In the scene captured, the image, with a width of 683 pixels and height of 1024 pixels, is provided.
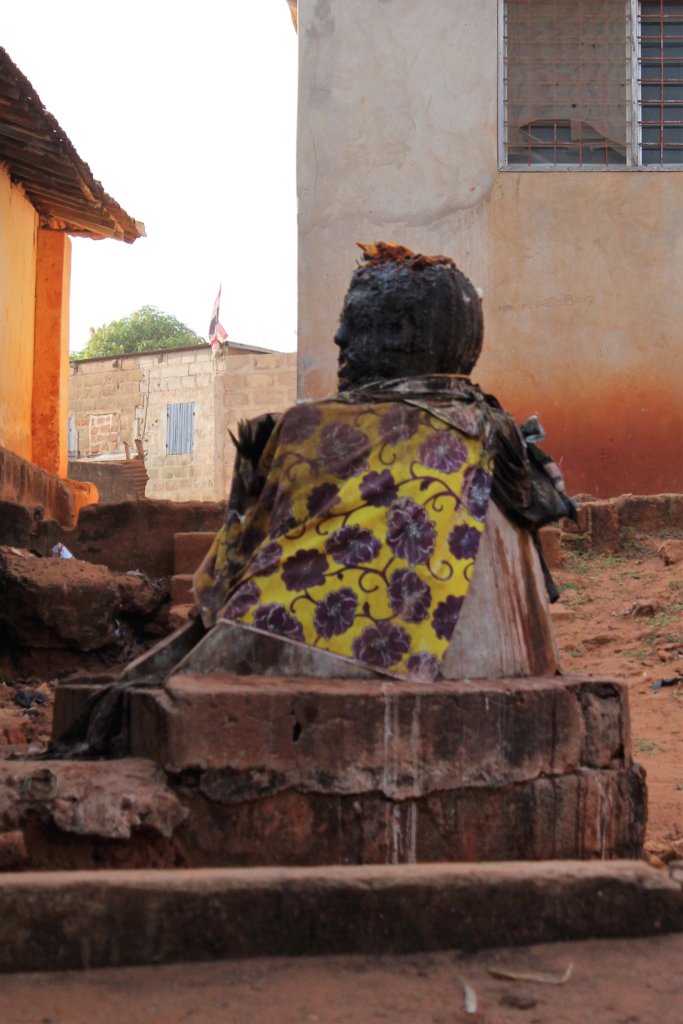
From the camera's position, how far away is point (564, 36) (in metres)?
10.5

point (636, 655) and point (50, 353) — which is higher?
point (50, 353)

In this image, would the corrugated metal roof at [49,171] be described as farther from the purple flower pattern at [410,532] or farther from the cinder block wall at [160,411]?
the cinder block wall at [160,411]

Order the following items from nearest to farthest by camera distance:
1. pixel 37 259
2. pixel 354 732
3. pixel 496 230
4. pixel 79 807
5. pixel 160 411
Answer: pixel 79 807 → pixel 354 732 → pixel 496 230 → pixel 37 259 → pixel 160 411

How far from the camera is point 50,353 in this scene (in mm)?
11531

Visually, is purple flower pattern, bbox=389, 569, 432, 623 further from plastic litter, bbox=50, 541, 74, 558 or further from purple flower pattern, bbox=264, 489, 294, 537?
plastic litter, bbox=50, 541, 74, 558

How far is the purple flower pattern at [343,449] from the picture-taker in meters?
3.74

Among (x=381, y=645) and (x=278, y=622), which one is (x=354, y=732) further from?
(x=278, y=622)

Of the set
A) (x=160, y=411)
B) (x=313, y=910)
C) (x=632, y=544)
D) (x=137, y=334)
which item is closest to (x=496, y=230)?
(x=632, y=544)

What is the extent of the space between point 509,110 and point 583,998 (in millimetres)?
9154

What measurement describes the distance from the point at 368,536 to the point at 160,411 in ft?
78.8

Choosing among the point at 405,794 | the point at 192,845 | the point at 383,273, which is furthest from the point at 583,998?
the point at 383,273

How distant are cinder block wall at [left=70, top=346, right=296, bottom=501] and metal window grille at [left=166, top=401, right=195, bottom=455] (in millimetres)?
90

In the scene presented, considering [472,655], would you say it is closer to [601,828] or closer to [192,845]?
[601,828]

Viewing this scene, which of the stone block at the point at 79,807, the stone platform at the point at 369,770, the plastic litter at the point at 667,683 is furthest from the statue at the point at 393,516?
the plastic litter at the point at 667,683
